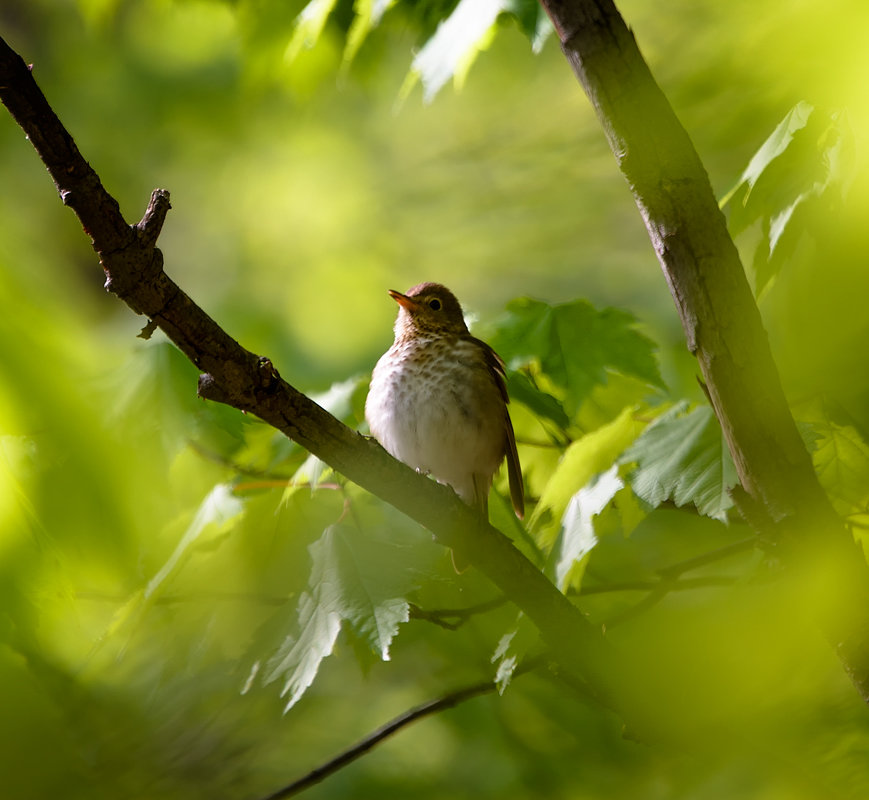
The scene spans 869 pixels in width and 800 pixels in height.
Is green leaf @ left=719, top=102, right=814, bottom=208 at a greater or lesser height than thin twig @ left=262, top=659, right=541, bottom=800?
greater

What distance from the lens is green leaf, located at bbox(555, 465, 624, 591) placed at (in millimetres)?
1481

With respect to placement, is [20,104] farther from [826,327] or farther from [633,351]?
[633,351]

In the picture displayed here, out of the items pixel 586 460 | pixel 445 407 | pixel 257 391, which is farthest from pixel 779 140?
pixel 445 407

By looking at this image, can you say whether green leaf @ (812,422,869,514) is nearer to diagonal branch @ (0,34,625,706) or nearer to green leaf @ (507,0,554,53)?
diagonal branch @ (0,34,625,706)

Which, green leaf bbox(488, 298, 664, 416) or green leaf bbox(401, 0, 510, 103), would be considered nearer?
green leaf bbox(401, 0, 510, 103)

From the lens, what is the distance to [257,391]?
118 cm

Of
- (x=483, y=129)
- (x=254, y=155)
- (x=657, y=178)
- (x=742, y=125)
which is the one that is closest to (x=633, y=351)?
(x=742, y=125)

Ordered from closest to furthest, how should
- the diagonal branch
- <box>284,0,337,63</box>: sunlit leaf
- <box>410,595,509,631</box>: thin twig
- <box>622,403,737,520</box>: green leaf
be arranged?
the diagonal branch → <box>622,403,737,520</box>: green leaf → <box>410,595,509,631</box>: thin twig → <box>284,0,337,63</box>: sunlit leaf

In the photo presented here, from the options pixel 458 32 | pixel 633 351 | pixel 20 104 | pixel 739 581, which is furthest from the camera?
pixel 633 351

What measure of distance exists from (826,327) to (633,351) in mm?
711

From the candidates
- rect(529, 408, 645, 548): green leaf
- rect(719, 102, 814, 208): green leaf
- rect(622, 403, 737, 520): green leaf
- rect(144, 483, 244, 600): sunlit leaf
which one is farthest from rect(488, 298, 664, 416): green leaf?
rect(144, 483, 244, 600): sunlit leaf

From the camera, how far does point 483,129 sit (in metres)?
5.07

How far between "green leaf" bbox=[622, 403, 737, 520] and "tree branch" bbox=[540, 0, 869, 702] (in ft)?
0.38

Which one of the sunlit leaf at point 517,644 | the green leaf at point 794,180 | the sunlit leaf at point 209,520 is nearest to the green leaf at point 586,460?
the sunlit leaf at point 517,644
